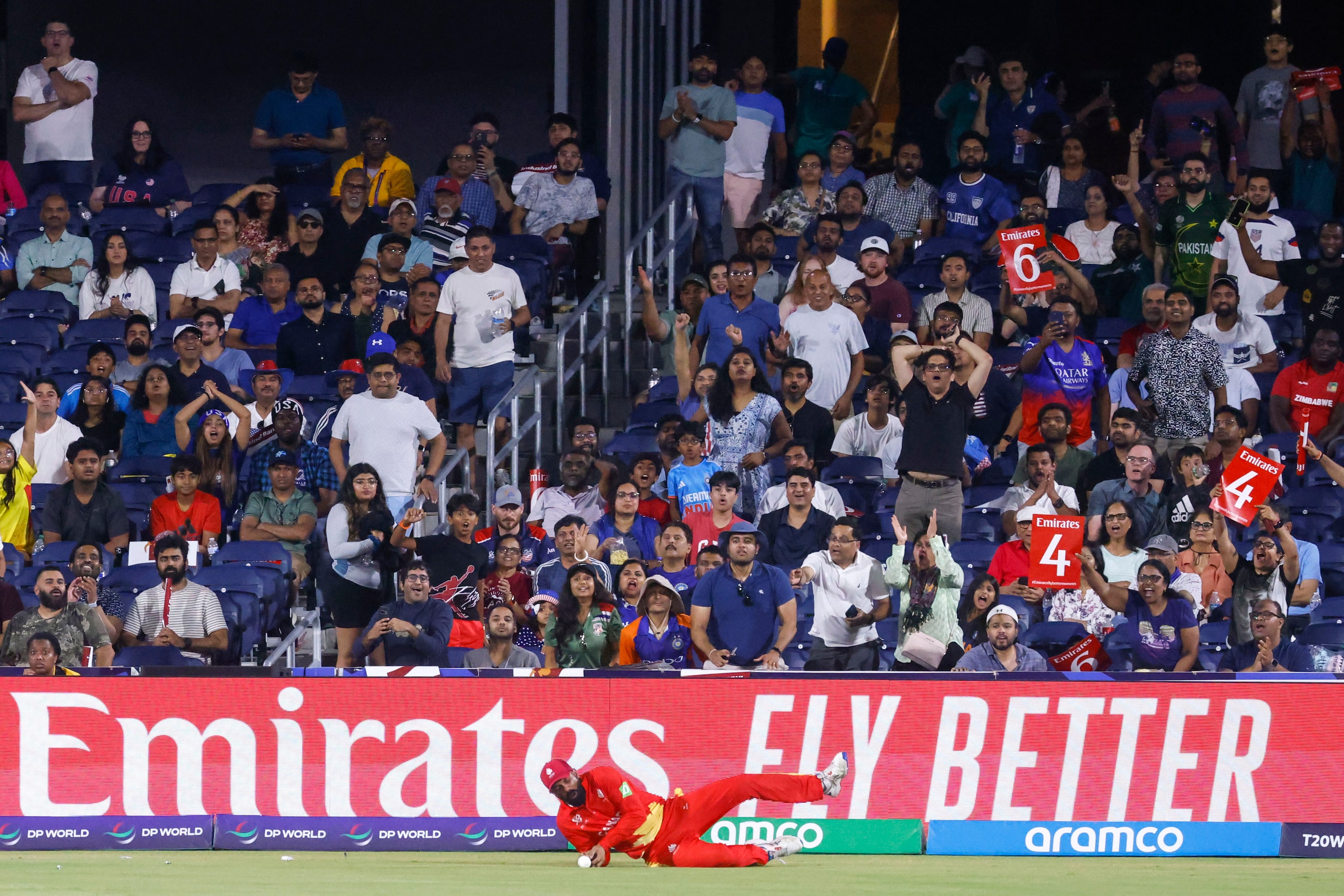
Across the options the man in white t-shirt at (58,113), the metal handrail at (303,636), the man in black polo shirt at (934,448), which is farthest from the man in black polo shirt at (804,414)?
the man in white t-shirt at (58,113)

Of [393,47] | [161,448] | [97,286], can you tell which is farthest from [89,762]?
[393,47]

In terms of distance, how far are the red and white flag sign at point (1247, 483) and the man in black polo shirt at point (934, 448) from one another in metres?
1.97

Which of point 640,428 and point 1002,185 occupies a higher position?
point 1002,185

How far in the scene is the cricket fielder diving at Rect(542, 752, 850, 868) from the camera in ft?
32.5

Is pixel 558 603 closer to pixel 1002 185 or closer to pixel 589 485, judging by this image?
pixel 589 485

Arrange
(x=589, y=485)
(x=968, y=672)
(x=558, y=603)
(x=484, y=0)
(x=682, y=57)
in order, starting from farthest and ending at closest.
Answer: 1. (x=484, y=0)
2. (x=682, y=57)
3. (x=589, y=485)
4. (x=558, y=603)
5. (x=968, y=672)

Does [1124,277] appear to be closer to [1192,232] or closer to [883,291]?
[1192,232]

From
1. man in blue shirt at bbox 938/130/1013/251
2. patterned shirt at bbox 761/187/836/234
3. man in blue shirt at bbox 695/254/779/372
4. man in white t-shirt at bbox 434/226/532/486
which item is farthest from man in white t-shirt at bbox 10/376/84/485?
man in blue shirt at bbox 938/130/1013/251

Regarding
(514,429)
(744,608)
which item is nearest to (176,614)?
(514,429)

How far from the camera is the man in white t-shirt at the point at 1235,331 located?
1525 centimetres

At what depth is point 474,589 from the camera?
13.4 metres

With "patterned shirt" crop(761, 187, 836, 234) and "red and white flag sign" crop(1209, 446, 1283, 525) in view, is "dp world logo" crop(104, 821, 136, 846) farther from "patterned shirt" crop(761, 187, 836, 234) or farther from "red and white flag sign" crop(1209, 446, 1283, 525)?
"patterned shirt" crop(761, 187, 836, 234)

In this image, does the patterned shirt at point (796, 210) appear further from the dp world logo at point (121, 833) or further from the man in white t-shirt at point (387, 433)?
the dp world logo at point (121, 833)

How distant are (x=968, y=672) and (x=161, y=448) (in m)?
7.13
